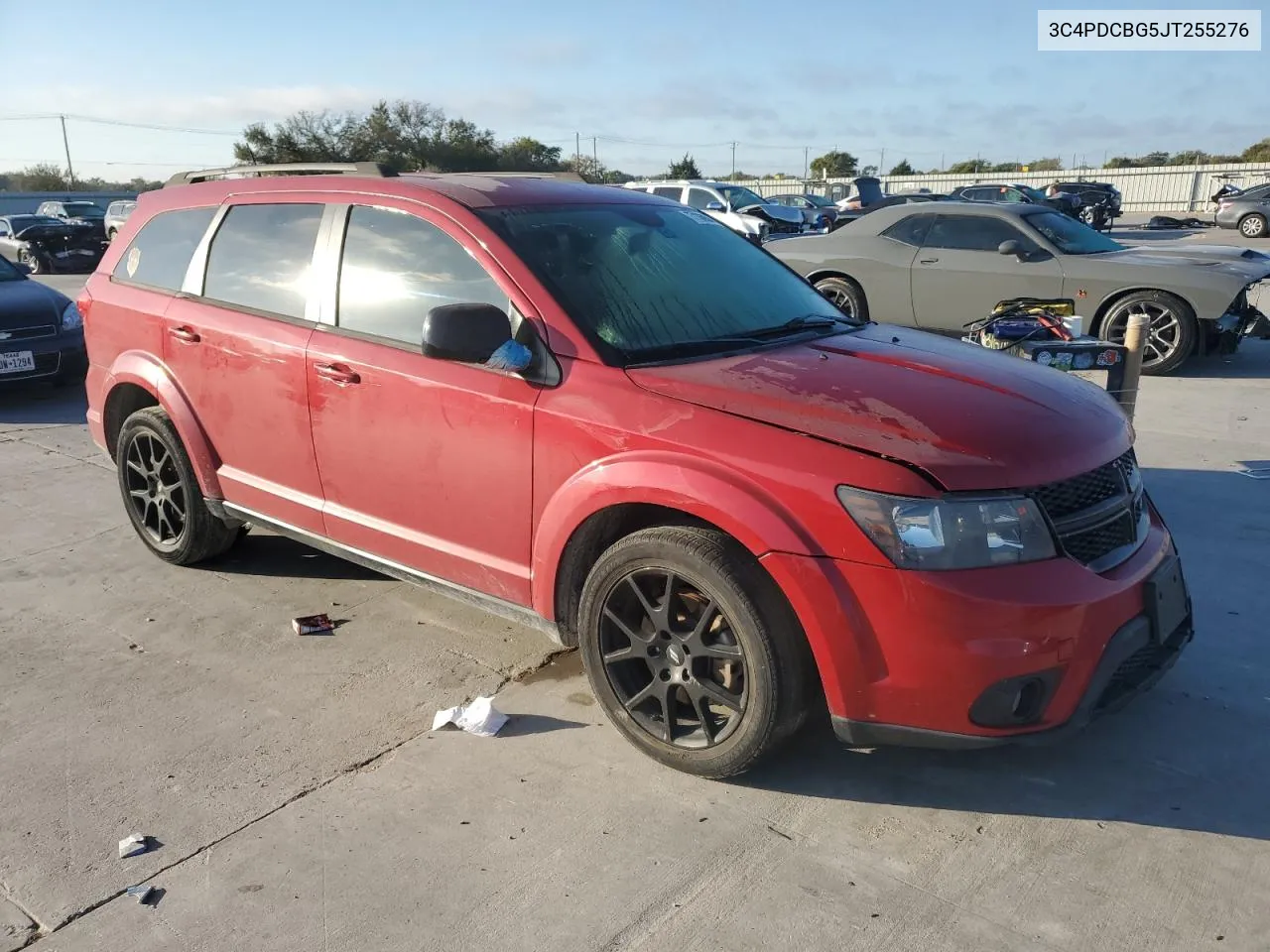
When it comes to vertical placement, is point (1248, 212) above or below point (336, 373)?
above

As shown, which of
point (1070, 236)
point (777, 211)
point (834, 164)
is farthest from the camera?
point (834, 164)

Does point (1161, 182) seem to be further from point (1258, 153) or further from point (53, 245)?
point (53, 245)

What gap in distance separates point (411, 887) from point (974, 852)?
1538 millimetres

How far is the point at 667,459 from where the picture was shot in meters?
2.88

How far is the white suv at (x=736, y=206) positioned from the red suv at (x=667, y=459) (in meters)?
17.7

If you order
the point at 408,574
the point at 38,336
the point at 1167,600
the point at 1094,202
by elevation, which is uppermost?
the point at 1094,202

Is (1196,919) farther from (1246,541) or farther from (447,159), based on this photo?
(447,159)

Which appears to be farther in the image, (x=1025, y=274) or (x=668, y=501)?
(x=1025, y=274)

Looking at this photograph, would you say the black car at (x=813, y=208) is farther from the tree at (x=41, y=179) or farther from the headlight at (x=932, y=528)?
the tree at (x=41, y=179)

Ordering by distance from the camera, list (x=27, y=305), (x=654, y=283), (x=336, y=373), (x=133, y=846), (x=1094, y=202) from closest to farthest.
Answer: (x=133, y=846) → (x=654, y=283) → (x=336, y=373) → (x=27, y=305) → (x=1094, y=202)

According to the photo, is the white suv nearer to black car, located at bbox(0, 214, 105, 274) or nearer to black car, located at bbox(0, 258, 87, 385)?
black car, located at bbox(0, 214, 105, 274)

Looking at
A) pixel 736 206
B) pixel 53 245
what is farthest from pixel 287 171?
pixel 53 245

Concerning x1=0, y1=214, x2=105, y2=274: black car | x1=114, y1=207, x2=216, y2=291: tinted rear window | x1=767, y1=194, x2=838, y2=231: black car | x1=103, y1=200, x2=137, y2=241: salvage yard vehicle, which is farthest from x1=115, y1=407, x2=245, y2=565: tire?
x1=103, y1=200, x2=137, y2=241: salvage yard vehicle

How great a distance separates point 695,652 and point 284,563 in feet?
9.22
